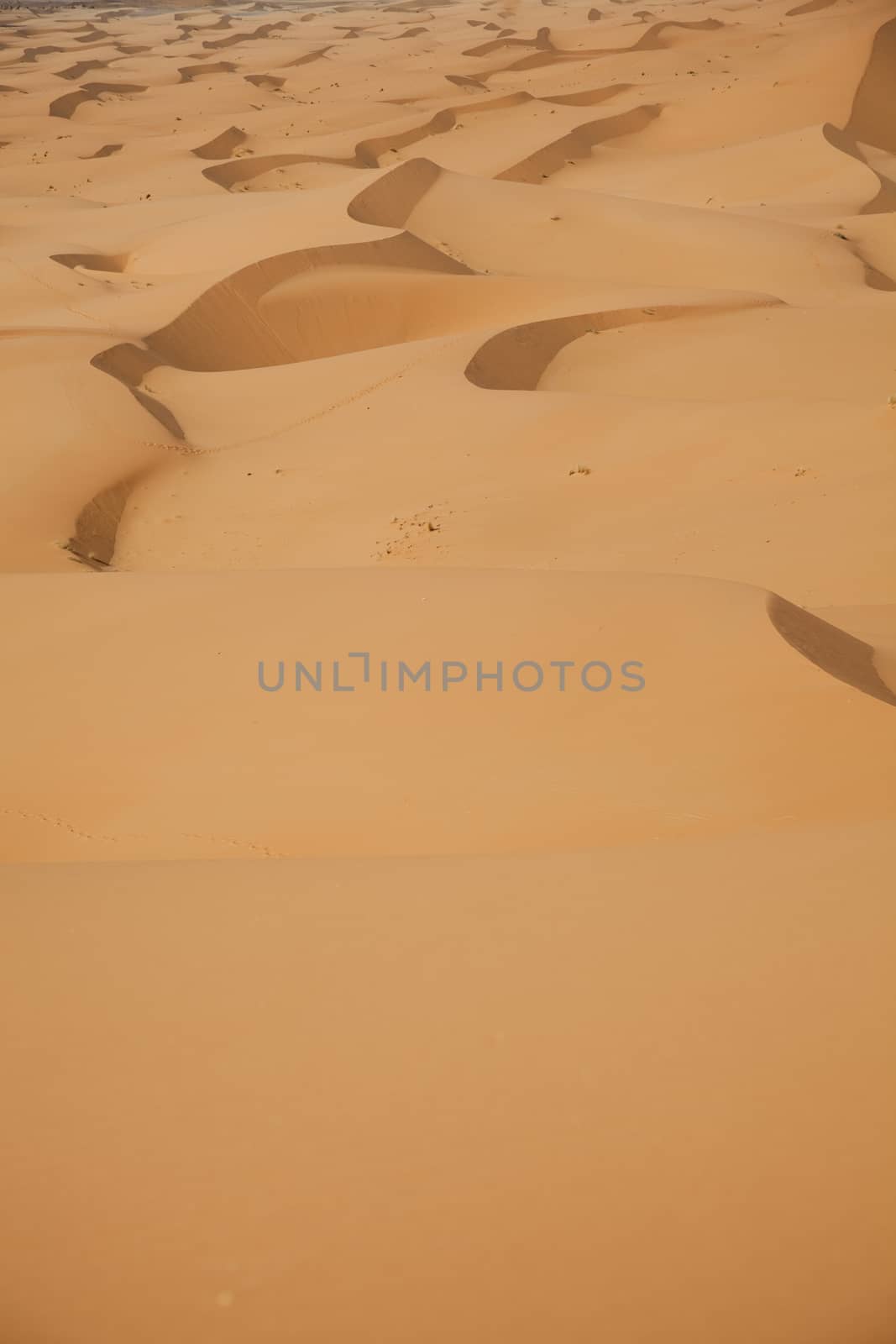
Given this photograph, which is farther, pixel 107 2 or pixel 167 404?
pixel 107 2

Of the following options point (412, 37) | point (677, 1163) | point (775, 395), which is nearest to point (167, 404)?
point (775, 395)

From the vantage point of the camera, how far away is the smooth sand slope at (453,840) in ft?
5.16

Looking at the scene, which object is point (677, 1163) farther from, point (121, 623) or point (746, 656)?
point (121, 623)

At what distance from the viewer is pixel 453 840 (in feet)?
9.79

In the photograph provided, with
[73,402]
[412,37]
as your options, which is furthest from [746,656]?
[412,37]

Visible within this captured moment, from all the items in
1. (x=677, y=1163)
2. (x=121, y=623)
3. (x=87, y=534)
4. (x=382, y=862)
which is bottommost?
(x=87, y=534)

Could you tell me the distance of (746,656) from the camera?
12.2ft

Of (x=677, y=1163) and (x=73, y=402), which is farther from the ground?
(x=677, y=1163)

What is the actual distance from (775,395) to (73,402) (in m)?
5.78

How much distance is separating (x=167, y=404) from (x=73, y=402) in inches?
42.3

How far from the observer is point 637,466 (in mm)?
7410

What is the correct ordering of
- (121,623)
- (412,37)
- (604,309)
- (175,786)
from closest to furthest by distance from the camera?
1. (175,786)
2. (121,623)
3. (604,309)
4. (412,37)

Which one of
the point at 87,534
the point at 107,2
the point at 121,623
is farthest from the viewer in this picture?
the point at 107,2

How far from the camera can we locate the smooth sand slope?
1.57 m
